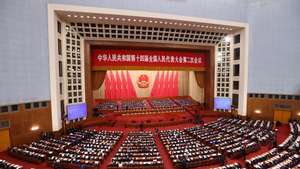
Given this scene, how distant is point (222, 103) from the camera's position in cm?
2009

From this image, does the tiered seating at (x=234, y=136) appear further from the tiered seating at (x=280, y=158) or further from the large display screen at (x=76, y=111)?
the large display screen at (x=76, y=111)

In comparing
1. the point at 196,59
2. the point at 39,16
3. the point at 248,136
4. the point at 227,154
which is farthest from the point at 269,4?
the point at 39,16

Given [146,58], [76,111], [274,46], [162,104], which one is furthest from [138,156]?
[274,46]

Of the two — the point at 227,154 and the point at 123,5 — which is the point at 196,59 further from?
the point at 227,154

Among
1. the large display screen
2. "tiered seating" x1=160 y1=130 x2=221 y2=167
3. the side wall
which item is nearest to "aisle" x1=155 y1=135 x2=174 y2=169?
"tiered seating" x1=160 y1=130 x2=221 y2=167

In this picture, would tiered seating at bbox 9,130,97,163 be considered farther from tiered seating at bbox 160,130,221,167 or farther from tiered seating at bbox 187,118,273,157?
tiered seating at bbox 187,118,273,157

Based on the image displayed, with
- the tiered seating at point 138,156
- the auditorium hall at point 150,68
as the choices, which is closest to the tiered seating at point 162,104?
the auditorium hall at point 150,68

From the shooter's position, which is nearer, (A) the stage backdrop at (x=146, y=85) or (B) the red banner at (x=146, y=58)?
(B) the red banner at (x=146, y=58)

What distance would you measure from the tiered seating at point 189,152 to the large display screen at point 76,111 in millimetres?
8769

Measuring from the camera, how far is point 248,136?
12344mm

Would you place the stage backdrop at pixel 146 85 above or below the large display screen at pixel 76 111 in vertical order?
above

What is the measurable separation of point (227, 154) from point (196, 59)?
13.5 m

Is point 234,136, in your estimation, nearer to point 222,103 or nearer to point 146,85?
point 222,103

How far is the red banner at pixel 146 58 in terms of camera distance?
59.2 ft
